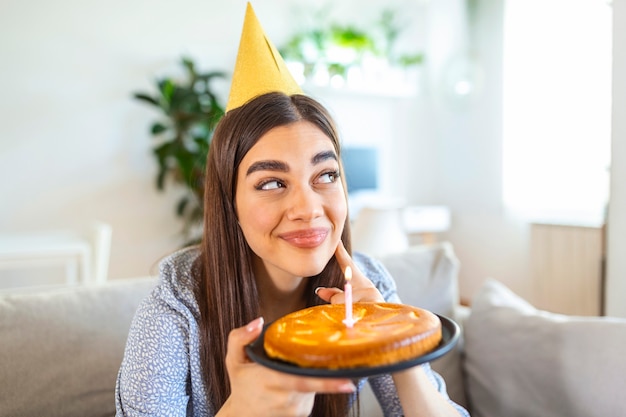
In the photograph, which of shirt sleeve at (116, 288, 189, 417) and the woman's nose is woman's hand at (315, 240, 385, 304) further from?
shirt sleeve at (116, 288, 189, 417)

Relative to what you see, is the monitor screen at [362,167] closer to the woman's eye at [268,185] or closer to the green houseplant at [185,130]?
the green houseplant at [185,130]

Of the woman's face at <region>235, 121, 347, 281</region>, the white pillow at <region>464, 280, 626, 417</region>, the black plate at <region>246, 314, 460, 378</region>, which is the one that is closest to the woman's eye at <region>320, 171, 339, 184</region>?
the woman's face at <region>235, 121, 347, 281</region>

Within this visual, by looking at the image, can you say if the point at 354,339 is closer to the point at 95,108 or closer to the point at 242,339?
the point at 242,339

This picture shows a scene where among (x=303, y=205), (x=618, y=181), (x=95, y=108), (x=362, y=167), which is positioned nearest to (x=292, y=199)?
(x=303, y=205)

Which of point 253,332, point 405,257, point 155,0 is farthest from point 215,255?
point 155,0

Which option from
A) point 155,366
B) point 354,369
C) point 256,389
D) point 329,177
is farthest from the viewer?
point 329,177

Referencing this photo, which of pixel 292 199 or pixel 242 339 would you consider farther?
pixel 292 199

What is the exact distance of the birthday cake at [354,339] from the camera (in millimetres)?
523

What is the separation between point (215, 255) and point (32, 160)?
3038 mm

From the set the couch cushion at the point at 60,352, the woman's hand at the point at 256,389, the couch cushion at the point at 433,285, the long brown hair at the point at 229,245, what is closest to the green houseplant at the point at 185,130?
the couch cushion at the point at 433,285

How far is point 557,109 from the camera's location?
12.3 ft

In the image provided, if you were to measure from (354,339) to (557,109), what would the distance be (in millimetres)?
3786

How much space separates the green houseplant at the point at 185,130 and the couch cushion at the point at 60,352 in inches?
92.7

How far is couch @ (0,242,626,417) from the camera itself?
1.04 meters
